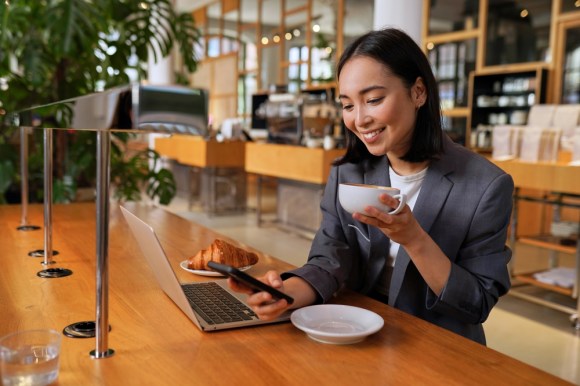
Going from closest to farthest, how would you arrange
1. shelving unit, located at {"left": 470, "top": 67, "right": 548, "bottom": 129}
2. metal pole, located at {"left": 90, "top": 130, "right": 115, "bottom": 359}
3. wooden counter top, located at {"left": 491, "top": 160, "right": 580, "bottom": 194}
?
metal pole, located at {"left": 90, "top": 130, "right": 115, "bottom": 359} < wooden counter top, located at {"left": 491, "top": 160, "right": 580, "bottom": 194} < shelving unit, located at {"left": 470, "top": 67, "right": 548, "bottom": 129}

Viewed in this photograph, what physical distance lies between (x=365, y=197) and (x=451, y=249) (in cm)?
46

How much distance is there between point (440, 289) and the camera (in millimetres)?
1176

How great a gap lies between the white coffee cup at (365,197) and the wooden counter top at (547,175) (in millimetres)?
2796

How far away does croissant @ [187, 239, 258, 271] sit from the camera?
1306mm

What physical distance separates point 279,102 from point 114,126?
552 centimetres

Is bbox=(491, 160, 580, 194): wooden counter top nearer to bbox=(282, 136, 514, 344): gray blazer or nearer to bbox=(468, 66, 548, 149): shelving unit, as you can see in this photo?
bbox=(282, 136, 514, 344): gray blazer

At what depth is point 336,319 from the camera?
1.02m

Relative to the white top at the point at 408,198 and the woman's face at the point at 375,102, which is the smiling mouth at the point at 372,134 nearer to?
the woman's face at the point at 375,102

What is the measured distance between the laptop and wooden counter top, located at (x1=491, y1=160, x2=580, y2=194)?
9.20ft

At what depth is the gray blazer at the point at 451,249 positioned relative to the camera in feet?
3.91

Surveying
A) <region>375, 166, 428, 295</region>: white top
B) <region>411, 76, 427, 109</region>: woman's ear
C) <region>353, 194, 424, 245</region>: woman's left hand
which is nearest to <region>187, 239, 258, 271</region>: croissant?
<region>375, 166, 428, 295</region>: white top

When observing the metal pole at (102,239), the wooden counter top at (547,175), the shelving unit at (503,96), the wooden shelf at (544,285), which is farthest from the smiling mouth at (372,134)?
the shelving unit at (503,96)

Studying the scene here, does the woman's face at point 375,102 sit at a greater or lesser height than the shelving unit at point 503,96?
lesser

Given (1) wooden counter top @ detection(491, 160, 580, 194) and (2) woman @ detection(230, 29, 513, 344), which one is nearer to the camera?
(2) woman @ detection(230, 29, 513, 344)
